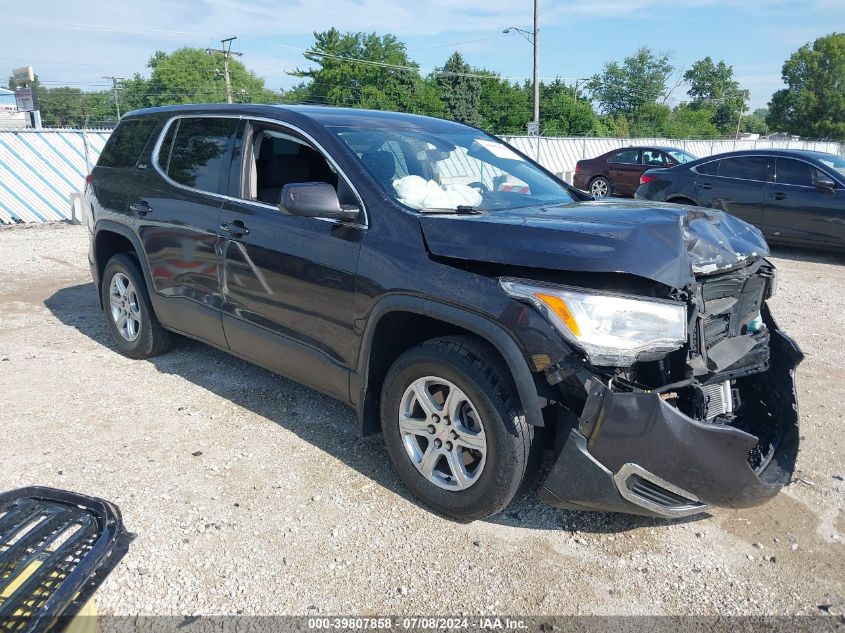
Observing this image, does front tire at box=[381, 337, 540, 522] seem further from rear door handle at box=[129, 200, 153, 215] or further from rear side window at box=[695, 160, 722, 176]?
rear side window at box=[695, 160, 722, 176]

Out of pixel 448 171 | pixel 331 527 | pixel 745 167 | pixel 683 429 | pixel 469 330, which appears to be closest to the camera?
pixel 683 429

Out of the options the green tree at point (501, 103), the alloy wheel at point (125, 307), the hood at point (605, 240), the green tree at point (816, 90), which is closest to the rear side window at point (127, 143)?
the alloy wheel at point (125, 307)

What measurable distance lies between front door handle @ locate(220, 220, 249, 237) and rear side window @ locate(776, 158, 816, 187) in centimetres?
838

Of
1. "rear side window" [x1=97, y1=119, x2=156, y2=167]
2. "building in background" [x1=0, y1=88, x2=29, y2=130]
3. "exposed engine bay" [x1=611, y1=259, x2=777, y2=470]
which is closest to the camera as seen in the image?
"exposed engine bay" [x1=611, y1=259, x2=777, y2=470]

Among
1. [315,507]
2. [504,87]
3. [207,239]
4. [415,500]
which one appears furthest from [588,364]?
[504,87]

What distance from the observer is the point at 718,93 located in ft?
307

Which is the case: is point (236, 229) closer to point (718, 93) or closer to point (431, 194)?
point (431, 194)

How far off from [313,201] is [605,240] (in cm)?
140

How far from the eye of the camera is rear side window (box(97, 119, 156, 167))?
16.2 feet

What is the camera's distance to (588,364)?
2.52 metres

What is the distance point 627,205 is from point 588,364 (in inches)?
50.7

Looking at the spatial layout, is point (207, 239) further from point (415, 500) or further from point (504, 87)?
point (504, 87)

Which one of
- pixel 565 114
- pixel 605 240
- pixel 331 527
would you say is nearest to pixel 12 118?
pixel 565 114

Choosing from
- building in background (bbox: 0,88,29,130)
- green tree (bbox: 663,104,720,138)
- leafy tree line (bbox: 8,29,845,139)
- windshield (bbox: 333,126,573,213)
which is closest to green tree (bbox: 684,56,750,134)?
leafy tree line (bbox: 8,29,845,139)
